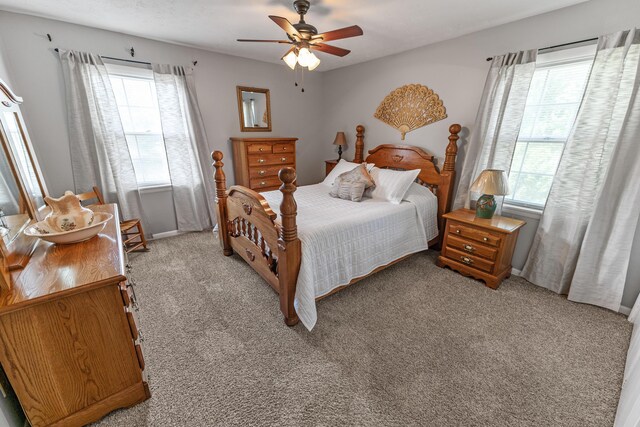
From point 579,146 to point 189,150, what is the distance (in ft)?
13.8

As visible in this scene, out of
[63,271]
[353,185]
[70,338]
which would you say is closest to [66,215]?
[63,271]

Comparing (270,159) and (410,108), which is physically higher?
(410,108)

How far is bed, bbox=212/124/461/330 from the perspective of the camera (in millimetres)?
1857

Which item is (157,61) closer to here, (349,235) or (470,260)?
(349,235)

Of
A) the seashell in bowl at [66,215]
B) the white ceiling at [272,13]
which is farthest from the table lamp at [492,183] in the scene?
the seashell in bowl at [66,215]

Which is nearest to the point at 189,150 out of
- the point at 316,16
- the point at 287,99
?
the point at 287,99

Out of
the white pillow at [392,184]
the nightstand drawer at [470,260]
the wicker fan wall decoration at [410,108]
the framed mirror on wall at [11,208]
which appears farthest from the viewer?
the wicker fan wall decoration at [410,108]

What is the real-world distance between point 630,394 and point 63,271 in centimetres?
279

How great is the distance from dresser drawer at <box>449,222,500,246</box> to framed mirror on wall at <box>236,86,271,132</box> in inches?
124

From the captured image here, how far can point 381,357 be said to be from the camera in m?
1.69

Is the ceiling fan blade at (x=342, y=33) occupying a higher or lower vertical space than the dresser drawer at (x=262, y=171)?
higher

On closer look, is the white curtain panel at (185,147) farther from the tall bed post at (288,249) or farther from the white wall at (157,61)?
the tall bed post at (288,249)

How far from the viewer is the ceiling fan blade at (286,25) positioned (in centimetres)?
176

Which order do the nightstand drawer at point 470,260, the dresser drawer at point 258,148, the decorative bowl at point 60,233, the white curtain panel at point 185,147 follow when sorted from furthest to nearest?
the dresser drawer at point 258,148
the white curtain panel at point 185,147
the nightstand drawer at point 470,260
the decorative bowl at point 60,233
